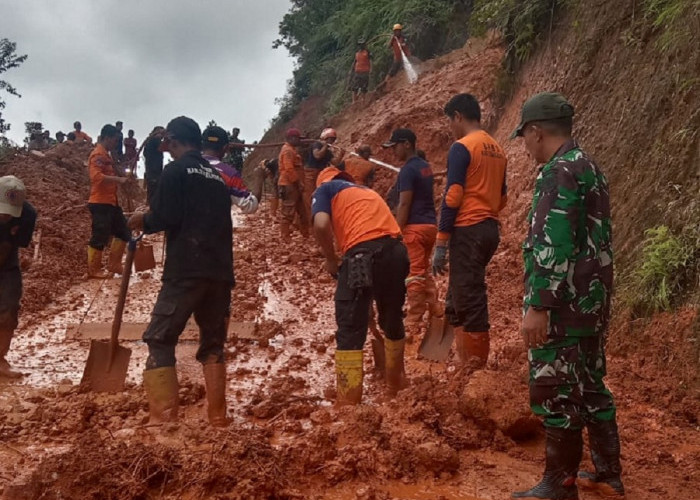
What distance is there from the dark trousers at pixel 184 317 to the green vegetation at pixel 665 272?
3055mm

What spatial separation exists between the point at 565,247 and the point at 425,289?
3.88m

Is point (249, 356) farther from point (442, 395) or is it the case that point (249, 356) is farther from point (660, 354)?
point (660, 354)

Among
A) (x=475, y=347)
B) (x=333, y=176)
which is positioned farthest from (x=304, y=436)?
(x=333, y=176)

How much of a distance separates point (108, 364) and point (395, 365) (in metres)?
1.96

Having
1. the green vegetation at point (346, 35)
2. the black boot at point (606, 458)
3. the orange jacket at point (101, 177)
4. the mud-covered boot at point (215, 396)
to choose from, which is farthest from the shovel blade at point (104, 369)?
the green vegetation at point (346, 35)

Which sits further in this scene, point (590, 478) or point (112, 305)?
point (112, 305)

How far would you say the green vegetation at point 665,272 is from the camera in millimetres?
4926

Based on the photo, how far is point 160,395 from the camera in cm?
407

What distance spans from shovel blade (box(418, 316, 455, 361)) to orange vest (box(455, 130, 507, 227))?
1093 mm

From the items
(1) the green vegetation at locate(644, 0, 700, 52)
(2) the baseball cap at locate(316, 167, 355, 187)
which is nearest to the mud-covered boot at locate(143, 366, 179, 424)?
(2) the baseball cap at locate(316, 167, 355, 187)

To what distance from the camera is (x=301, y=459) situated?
3.40 metres

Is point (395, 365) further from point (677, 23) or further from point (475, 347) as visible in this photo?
point (677, 23)

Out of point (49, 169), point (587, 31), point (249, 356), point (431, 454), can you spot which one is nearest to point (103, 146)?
point (249, 356)

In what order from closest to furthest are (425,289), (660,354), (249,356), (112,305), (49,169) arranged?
(660,354), (249,356), (425,289), (112,305), (49,169)
